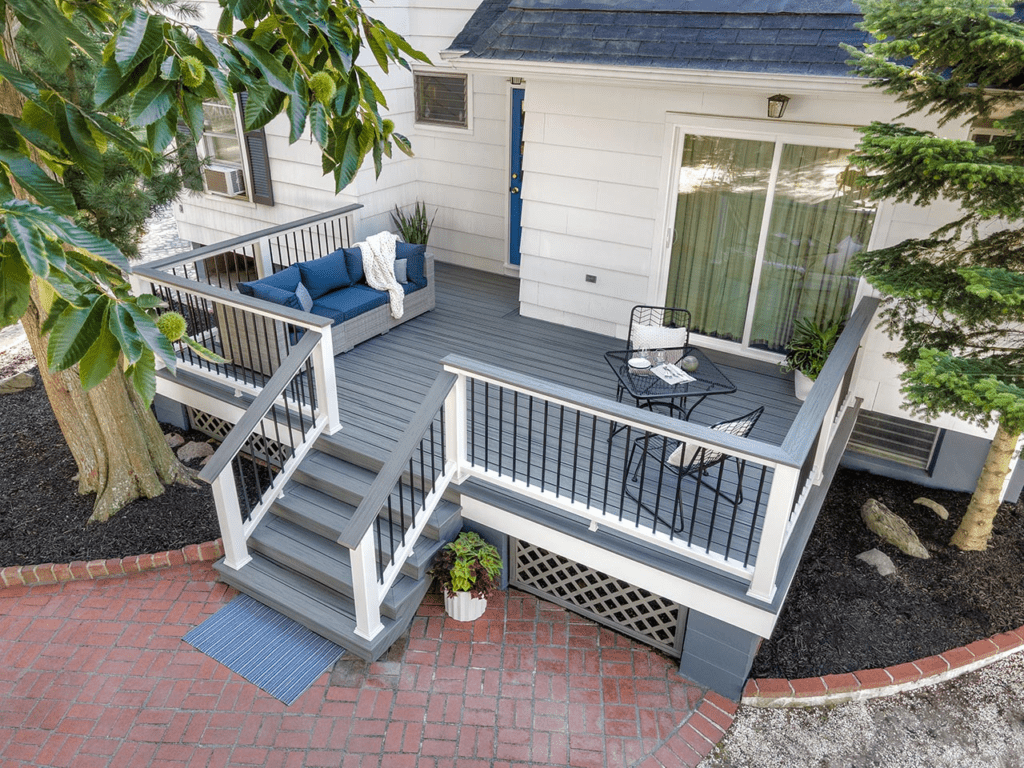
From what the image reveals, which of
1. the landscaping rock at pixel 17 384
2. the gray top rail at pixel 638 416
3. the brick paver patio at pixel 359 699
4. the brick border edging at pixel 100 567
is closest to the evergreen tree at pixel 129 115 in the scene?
the gray top rail at pixel 638 416

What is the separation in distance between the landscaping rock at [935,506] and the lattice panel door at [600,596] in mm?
2651

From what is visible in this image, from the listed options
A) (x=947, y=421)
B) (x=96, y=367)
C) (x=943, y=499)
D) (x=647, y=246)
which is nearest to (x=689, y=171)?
(x=647, y=246)

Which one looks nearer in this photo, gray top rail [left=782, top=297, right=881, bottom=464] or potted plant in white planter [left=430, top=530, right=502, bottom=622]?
gray top rail [left=782, top=297, right=881, bottom=464]

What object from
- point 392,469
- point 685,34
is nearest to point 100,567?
point 392,469

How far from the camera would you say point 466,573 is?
15.9ft

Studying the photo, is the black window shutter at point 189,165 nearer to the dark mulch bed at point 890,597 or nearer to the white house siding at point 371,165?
the white house siding at point 371,165

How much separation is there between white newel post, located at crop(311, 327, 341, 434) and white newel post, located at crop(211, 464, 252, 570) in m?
0.80

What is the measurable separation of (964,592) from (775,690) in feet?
5.88

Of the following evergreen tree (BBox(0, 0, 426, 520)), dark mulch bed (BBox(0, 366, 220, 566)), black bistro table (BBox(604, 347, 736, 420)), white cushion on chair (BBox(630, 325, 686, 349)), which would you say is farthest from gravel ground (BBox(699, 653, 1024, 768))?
dark mulch bed (BBox(0, 366, 220, 566))

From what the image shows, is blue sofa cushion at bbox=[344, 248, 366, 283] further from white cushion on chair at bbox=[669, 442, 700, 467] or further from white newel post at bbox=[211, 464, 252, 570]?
white cushion on chair at bbox=[669, 442, 700, 467]

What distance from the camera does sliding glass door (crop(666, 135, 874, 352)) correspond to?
5.87m

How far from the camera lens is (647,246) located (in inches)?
264

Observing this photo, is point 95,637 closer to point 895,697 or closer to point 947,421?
point 895,697

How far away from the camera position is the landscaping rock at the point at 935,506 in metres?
6.05
